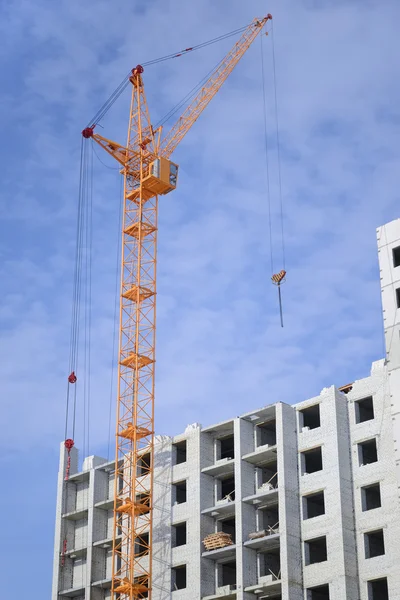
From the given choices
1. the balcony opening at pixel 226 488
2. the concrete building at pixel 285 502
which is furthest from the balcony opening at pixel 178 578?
the balcony opening at pixel 226 488

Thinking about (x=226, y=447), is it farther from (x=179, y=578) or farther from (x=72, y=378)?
(x=72, y=378)

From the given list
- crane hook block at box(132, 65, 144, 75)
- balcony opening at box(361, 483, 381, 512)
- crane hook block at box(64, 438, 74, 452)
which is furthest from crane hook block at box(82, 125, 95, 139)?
balcony opening at box(361, 483, 381, 512)

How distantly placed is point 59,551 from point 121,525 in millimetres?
11065

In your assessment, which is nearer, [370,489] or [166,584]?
[370,489]

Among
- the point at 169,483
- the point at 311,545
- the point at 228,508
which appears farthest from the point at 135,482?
the point at 311,545

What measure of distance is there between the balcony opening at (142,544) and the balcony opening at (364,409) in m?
25.9

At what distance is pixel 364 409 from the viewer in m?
110

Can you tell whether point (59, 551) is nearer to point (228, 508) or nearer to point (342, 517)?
point (228, 508)

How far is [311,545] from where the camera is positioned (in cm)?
10900

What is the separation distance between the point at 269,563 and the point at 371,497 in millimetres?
12144

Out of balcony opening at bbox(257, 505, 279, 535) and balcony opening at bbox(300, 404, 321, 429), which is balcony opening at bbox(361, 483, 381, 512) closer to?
balcony opening at bbox(300, 404, 321, 429)

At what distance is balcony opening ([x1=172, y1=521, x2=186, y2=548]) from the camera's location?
11750cm

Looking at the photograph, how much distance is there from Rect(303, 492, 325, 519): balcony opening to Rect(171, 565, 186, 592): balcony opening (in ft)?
45.4

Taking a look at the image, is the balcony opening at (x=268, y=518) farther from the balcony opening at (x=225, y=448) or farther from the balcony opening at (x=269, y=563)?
the balcony opening at (x=225, y=448)
